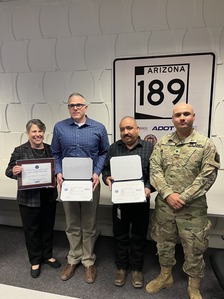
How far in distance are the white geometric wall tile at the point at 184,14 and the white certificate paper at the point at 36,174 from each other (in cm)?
193

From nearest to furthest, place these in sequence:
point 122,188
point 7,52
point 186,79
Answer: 1. point 122,188
2. point 186,79
3. point 7,52

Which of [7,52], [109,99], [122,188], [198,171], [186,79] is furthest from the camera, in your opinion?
[7,52]

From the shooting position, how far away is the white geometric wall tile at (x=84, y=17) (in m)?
2.58

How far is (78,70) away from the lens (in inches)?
108

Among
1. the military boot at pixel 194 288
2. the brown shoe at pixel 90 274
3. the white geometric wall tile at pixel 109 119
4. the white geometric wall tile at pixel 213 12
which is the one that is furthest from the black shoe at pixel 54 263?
the white geometric wall tile at pixel 213 12

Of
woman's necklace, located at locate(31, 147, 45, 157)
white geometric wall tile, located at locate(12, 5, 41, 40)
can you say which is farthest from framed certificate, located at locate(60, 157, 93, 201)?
white geometric wall tile, located at locate(12, 5, 41, 40)

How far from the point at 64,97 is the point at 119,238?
1.75 m

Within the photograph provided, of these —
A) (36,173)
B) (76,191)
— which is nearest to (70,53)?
(36,173)

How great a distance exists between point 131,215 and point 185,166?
2.15ft

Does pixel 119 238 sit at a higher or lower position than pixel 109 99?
lower

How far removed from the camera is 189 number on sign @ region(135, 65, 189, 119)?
248cm

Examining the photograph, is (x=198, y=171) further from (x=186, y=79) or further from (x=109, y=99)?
(x=109, y=99)

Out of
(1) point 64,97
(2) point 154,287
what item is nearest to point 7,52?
(1) point 64,97

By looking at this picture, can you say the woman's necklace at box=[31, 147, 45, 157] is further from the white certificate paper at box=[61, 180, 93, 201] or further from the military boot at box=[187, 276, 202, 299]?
the military boot at box=[187, 276, 202, 299]
